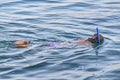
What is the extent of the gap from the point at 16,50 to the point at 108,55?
2150 mm

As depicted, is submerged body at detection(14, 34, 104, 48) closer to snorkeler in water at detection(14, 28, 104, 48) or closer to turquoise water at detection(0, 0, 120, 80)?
snorkeler in water at detection(14, 28, 104, 48)

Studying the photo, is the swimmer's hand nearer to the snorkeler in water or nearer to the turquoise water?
the snorkeler in water

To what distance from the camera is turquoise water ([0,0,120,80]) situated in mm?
8743

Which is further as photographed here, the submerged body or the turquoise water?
the submerged body

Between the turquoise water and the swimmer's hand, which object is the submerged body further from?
the turquoise water

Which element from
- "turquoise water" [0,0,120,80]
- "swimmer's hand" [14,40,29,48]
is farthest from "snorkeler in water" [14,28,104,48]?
"turquoise water" [0,0,120,80]

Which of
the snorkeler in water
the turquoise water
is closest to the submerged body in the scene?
the snorkeler in water

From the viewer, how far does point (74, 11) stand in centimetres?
1405

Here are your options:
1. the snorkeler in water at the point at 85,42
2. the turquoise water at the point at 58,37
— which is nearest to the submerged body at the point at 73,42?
the snorkeler in water at the point at 85,42

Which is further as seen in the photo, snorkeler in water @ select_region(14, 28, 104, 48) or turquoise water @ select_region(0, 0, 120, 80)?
snorkeler in water @ select_region(14, 28, 104, 48)

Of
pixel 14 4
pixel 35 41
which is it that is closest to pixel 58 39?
pixel 35 41

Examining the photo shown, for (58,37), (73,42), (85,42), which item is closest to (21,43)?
(73,42)

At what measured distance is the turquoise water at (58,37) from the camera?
28.7 ft

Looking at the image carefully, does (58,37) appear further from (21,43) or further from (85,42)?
(21,43)
